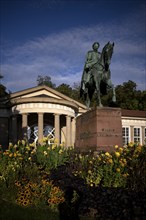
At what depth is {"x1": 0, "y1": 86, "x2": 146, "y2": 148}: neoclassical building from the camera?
31344 mm

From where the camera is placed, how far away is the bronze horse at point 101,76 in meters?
13.3

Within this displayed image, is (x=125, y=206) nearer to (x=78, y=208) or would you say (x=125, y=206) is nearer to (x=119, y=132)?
(x=78, y=208)

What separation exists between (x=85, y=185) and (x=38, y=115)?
23.7 m

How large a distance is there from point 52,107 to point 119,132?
66.5 ft

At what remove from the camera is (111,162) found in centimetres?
802

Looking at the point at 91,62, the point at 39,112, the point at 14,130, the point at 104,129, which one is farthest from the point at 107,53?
the point at 14,130

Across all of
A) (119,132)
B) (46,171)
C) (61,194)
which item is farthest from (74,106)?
(61,194)

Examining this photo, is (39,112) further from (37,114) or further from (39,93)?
(39,93)

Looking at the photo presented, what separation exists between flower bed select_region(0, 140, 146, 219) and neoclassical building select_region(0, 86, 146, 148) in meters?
18.7

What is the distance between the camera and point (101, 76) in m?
13.5

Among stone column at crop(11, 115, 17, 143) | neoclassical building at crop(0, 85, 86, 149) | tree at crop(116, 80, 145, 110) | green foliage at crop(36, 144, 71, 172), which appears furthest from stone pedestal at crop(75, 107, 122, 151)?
tree at crop(116, 80, 145, 110)

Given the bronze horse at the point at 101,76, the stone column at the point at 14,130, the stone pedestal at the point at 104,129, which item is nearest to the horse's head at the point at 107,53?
the bronze horse at the point at 101,76

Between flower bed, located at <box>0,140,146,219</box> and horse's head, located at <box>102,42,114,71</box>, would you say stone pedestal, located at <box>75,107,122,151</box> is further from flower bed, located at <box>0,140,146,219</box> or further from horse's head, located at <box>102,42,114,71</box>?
horse's head, located at <box>102,42,114,71</box>

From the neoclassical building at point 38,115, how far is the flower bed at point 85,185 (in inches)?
735
